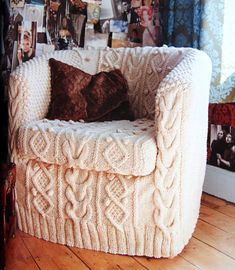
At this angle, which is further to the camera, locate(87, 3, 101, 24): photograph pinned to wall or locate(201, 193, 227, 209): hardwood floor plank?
locate(87, 3, 101, 24): photograph pinned to wall

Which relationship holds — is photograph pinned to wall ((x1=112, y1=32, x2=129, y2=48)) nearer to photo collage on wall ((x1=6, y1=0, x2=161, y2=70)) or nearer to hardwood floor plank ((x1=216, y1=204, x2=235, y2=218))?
photo collage on wall ((x1=6, y1=0, x2=161, y2=70))

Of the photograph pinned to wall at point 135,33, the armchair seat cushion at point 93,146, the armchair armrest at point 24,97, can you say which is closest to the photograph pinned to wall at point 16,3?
the armchair armrest at point 24,97

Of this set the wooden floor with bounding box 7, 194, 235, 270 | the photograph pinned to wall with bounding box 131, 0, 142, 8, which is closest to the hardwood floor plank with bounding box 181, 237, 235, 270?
the wooden floor with bounding box 7, 194, 235, 270

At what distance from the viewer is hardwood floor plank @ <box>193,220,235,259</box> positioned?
4.86 ft

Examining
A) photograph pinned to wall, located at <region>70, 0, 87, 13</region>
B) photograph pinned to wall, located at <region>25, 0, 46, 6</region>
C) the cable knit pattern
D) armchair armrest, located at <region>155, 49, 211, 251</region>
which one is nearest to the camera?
armchair armrest, located at <region>155, 49, 211, 251</region>

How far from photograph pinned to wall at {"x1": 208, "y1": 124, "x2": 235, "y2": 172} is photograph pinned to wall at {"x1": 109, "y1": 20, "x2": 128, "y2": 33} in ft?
2.68

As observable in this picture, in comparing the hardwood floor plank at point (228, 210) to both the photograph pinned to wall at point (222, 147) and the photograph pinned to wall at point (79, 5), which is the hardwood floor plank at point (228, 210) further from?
the photograph pinned to wall at point (79, 5)

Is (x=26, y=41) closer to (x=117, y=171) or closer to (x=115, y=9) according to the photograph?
(x=115, y=9)

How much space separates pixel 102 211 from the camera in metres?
1.37

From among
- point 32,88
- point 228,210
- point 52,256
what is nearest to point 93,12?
point 32,88

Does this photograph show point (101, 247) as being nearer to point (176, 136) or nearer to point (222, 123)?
point (176, 136)

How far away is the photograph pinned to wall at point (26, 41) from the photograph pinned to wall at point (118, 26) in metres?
0.48

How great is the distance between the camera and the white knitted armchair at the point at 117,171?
129cm

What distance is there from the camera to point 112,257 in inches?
54.8
